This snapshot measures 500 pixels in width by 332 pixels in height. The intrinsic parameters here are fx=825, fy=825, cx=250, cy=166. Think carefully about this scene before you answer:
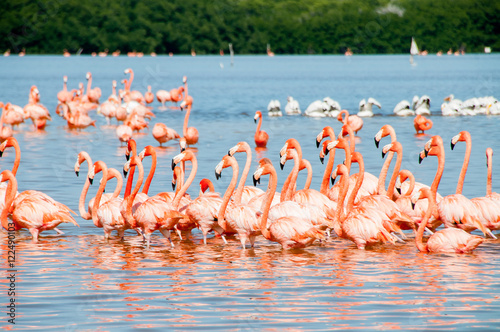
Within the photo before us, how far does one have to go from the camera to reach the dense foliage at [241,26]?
129000 mm

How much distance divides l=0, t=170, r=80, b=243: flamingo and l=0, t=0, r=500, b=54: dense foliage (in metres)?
115

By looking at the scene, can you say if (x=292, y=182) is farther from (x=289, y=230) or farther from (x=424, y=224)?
(x=424, y=224)

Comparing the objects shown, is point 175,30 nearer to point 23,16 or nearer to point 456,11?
point 23,16

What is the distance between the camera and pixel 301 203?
10180 millimetres

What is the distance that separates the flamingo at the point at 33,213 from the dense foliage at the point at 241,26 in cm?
11534

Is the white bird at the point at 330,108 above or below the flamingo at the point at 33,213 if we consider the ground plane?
above

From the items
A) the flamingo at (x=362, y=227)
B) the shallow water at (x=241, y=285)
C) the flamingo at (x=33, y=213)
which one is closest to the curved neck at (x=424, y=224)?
the shallow water at (x=241, y=285)

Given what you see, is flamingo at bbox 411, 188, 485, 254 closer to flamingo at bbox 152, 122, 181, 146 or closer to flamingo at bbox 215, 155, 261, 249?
flamingo at bbox 215, 155, 261, 249

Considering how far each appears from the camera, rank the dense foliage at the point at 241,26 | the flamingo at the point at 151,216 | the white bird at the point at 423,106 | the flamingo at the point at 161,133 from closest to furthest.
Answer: the flamingo at the point at 151,216, the flamingo at the point at 161,133, the white bird at the point at 423,106, the dense foliage at the point at 241,26

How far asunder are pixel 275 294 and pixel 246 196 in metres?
3.27

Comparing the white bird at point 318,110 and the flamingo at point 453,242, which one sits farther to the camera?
the white bird at point 318,110

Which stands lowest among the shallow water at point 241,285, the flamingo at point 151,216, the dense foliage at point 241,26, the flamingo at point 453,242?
the shallow water at point 241,285

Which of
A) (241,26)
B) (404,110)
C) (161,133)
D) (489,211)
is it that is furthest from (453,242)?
(241,26)

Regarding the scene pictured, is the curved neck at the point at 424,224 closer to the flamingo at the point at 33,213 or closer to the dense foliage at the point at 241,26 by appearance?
the flamingo at the point at 33,213
